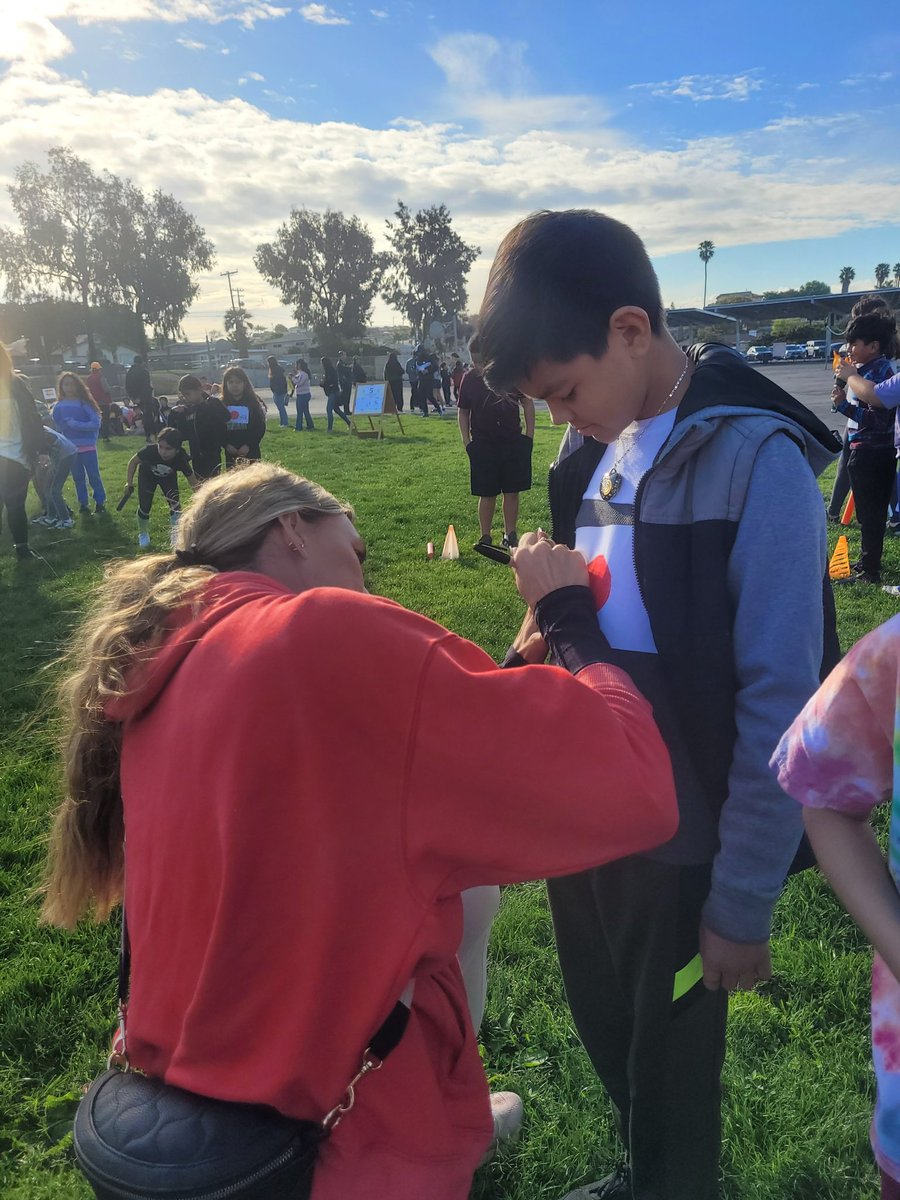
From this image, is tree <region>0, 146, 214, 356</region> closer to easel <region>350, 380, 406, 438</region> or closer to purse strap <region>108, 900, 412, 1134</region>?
easel <region>350, 380, 406, 438</region>

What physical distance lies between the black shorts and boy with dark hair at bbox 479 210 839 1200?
6000 millimetres

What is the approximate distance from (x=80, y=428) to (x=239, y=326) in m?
71.5

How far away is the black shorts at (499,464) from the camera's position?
765 cm

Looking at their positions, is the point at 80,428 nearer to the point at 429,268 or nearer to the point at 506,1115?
the point at 506,1115

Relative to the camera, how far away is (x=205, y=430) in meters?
9.56

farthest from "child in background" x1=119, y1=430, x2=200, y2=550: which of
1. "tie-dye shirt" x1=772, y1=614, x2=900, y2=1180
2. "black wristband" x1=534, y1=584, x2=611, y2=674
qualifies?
"tie-dye shirt" x1=772, y1=614, x2=900, y2=1180

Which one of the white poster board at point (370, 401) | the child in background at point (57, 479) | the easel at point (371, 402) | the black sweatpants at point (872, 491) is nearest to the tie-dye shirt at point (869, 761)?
the black sweatpants at point (872, 491)

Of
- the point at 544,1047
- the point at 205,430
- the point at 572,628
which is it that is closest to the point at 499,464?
the point at 205,430

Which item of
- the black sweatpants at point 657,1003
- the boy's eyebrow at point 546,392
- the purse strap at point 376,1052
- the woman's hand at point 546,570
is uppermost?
the boy's eyebrow at point 546,392

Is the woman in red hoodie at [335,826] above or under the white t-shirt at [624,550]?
under

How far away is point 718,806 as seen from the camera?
1574 mm

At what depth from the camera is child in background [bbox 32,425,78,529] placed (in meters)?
10.3

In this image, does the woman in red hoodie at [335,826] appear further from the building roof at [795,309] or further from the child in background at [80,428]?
the building roof at [795,309]

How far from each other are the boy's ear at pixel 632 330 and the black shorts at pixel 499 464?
614cm
